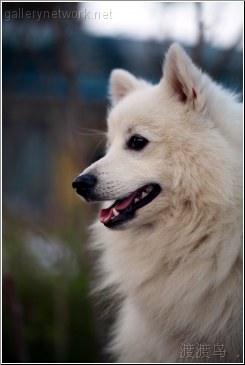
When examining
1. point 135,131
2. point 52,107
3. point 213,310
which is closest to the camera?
point 213,310

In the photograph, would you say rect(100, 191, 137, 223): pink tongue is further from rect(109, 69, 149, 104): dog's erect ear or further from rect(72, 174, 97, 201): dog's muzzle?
rect(109, 69, 149, 104): dog's erect ear

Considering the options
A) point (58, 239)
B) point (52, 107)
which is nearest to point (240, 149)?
point (58, 239)

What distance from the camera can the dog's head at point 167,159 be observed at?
96.6 inches

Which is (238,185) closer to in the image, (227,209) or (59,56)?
(227,209)

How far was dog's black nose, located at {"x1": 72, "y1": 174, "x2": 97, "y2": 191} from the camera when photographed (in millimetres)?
2465

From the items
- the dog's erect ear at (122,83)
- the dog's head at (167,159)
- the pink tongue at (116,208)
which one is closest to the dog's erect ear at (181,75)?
the dog's head at (167,159)

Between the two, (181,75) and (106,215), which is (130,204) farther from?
(181,75)

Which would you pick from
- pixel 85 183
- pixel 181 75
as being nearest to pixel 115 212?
pixel 85 183

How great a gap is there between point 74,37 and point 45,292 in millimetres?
2341

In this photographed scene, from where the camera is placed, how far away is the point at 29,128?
217 inches

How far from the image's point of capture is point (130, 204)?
2.55 metres

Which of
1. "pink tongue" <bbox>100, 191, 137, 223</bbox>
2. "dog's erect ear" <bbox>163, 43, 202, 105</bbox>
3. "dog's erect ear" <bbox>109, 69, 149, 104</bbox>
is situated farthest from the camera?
"dog's erect ear" <bbox>109, 69, 149, 104</bbox>

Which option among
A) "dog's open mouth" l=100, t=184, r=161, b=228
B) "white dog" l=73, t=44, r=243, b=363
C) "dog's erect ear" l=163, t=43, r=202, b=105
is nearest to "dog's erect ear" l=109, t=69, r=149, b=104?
"white dog" l=73, t=44, r=243, b=363

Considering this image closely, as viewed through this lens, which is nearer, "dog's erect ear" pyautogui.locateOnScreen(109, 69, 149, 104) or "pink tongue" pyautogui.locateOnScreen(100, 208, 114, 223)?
"pink tongue" pyautogui.locateOnScreen(100, 208, 114, 223)
